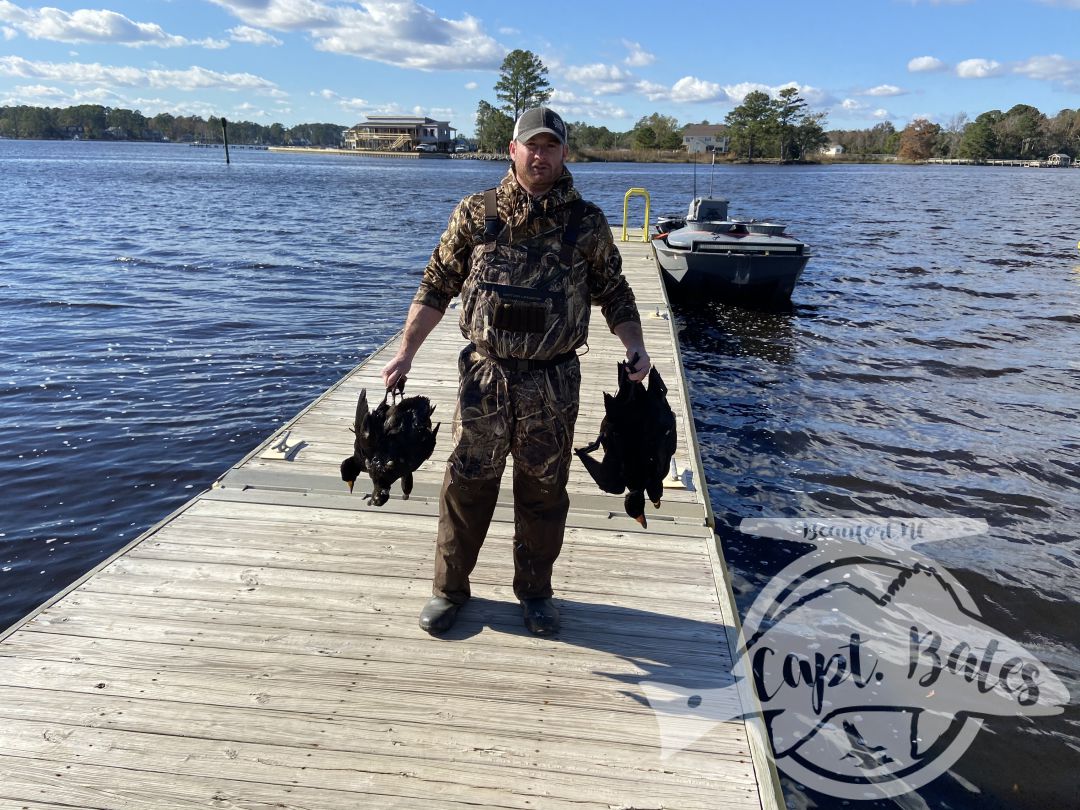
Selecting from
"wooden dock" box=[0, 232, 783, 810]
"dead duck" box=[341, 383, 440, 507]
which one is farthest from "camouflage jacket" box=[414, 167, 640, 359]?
"wooden dock" box=[0, 232, 783, 810]

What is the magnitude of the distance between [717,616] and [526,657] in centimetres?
107

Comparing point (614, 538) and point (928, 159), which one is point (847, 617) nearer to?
point (614, 538)

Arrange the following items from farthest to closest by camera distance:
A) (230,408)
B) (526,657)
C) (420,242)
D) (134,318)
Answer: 1. (420,242)
2. (134,318)
3. (230,408)
4. (526,657)

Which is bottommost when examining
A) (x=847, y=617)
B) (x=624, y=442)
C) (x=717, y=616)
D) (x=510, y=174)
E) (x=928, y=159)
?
(x=847, y=617)

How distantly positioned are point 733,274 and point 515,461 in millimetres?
12385

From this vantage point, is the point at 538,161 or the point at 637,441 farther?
the point at 637,441

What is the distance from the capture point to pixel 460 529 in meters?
3.41

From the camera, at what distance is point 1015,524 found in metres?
6.54

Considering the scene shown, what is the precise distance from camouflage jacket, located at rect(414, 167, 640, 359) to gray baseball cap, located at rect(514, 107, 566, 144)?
0.57 feet

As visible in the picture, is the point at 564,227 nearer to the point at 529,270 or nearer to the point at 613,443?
the point at 529,270

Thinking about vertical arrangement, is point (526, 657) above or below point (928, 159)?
below

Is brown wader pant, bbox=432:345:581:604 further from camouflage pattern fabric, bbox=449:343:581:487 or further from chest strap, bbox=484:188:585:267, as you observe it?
chest strap, bbox=484:188:585:267

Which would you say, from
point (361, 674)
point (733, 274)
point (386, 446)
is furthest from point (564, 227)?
point (733, 274)

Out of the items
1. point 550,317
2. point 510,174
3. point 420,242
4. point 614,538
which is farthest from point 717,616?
point 420,242
